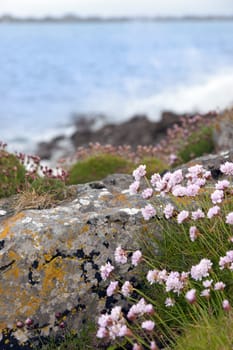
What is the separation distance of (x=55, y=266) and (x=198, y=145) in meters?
8.69

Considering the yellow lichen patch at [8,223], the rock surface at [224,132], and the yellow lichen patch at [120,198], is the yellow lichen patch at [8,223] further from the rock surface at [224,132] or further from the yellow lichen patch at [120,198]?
the rock surface at [224,132]

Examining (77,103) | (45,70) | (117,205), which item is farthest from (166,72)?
(117,205)

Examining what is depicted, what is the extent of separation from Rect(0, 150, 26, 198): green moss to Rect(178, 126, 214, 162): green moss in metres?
5.38

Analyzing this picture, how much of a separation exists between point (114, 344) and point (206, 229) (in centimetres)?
140

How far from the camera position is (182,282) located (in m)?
5.17

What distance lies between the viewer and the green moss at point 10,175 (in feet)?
27.6

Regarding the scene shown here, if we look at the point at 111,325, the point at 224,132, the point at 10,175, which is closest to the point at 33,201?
the point at 10,175

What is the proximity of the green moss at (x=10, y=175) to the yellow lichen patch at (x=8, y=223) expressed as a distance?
1008 mm

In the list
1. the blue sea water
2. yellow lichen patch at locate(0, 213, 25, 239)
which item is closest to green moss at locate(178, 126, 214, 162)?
yellow lichen patch at locate(0, 213, 25, 239)

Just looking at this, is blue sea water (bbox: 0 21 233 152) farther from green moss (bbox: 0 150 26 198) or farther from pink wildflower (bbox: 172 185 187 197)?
pink wildflower (bbox: 172 185 187 197)

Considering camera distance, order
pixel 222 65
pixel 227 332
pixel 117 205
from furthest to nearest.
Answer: pixel 222 65, pixel 117 205, pixel 227 332

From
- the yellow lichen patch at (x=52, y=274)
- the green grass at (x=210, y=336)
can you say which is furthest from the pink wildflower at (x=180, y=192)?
the yellow lichen patch at (x=52, y=274)

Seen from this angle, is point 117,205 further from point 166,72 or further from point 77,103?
point 166,72

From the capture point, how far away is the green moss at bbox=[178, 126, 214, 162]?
1438 centimetres
